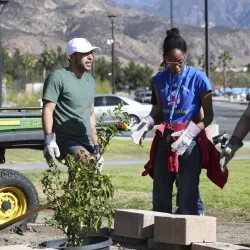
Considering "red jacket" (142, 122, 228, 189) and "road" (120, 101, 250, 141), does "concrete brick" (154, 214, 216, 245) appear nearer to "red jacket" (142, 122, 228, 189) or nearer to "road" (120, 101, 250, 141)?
"red jacket" (142, 122, 228, 189)

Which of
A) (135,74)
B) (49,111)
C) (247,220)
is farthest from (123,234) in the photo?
(135,74)

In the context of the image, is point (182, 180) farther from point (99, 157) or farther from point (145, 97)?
point (145, 97)

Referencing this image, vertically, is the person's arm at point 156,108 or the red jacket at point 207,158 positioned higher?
the person's arm at point 156,108

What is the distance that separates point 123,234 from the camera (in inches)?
289

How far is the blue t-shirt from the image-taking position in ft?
22.8

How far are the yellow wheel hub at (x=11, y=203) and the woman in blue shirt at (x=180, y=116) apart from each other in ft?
6.18

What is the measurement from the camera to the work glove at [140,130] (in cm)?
700

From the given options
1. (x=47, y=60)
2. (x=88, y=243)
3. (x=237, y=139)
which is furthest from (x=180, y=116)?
(x=47, y=60)

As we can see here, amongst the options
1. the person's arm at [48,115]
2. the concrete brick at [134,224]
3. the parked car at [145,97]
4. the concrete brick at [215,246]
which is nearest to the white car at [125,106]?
the concrete brick at [134,224]

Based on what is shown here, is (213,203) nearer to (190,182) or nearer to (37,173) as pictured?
(190,182)

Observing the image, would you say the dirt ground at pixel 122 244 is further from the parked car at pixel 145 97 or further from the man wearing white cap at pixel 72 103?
the parked car at pixel 145 97

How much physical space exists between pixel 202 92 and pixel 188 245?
1.20 metres

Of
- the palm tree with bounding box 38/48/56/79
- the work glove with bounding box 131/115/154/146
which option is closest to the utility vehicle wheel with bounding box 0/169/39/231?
the work glove with bounding box 131/115/154/146

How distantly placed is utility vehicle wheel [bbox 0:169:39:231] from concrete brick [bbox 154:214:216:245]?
193 centimetres
